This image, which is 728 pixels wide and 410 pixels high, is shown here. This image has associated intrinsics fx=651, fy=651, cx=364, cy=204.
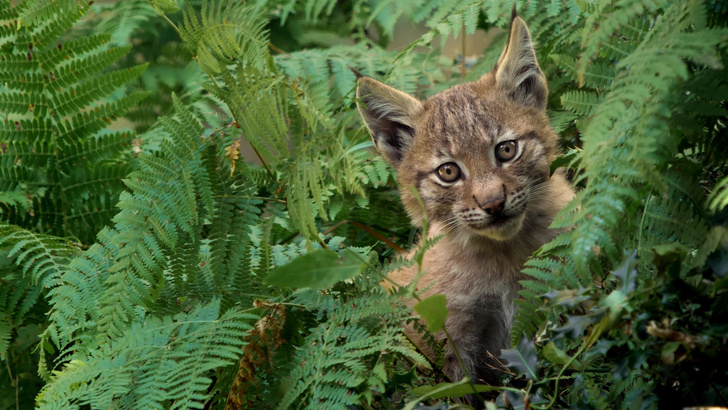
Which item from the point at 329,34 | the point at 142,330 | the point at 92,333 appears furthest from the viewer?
the point at 329,34

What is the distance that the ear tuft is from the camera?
3.30 m

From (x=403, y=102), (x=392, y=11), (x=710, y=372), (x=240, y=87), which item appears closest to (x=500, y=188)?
(x=403, y=102)

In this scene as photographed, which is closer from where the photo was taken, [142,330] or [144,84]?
[142,330]

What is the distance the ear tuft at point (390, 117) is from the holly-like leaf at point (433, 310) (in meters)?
1.64

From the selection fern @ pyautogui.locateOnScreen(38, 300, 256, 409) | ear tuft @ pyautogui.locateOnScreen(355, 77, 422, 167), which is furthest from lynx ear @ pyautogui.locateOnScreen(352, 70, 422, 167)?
fern @ pyautogui.locateOnScreen(38, 300, 256, 409)

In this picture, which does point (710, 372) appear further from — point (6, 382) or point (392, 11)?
point (392, 11)

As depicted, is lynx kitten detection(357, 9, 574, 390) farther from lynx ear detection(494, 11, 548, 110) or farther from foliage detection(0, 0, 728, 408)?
foliage detection(0, 0, 728, 408)

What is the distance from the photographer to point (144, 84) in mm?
5582

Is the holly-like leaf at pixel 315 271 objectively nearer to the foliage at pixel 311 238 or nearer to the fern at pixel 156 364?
the foliage at pixel 311 238

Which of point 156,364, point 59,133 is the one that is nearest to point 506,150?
point 156,364

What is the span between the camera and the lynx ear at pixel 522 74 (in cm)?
311

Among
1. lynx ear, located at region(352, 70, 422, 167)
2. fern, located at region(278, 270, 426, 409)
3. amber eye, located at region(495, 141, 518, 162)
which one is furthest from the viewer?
lynx ear, located at region(352, 70, 422, 167)

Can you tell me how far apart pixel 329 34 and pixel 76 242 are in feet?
10.7

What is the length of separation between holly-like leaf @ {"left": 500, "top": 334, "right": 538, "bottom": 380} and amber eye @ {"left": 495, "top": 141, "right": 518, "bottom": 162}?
126cm
